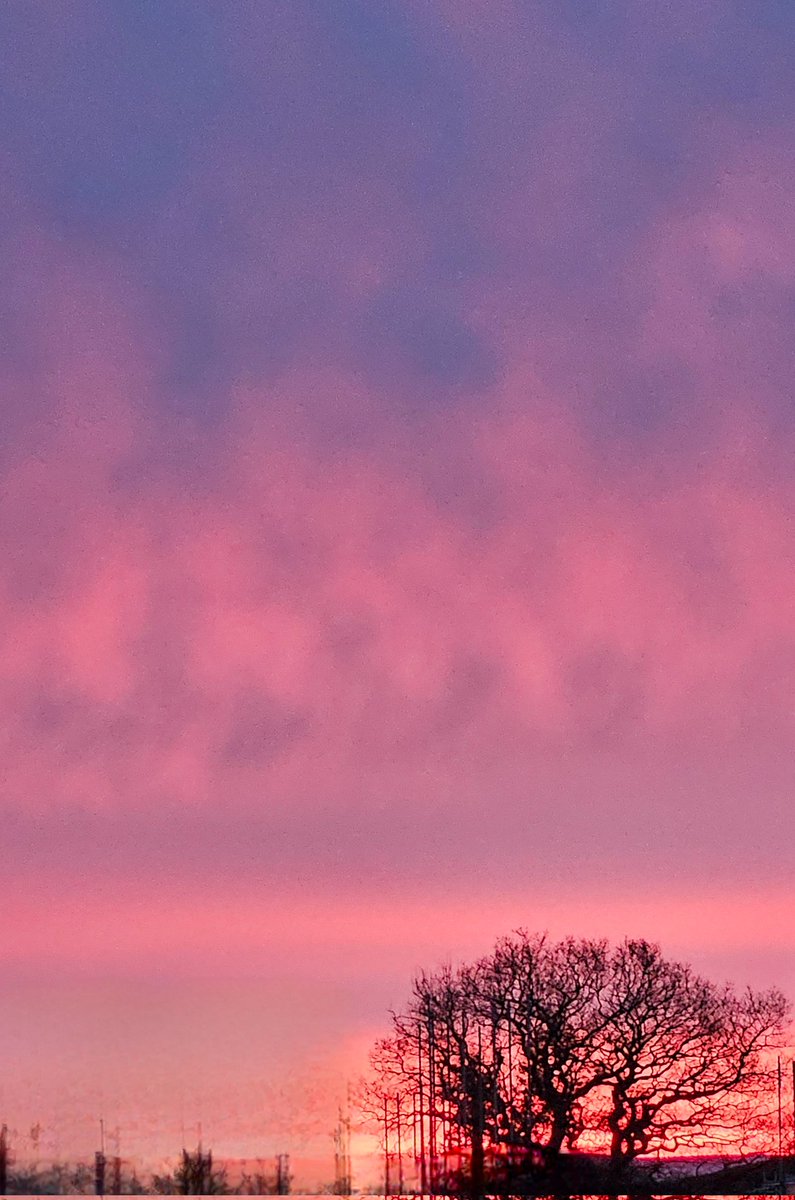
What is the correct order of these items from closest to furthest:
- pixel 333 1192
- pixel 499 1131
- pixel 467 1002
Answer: pixel 499 1131 < pixel 467 1002 < pixel 333 1192

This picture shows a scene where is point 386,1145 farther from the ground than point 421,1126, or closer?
closer

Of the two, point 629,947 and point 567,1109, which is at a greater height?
point 629,947

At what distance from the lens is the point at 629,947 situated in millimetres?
75062

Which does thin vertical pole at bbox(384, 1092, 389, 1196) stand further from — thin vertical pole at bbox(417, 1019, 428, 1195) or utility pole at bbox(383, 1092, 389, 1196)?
thin vertical pole at bbox(417, 1019, 428, 1195)

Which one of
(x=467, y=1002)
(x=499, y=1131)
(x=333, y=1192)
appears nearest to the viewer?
(x=499, y=1131)

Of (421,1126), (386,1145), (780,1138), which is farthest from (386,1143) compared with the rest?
(780,1138)

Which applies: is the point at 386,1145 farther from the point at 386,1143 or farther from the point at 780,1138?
the point at 780,1138

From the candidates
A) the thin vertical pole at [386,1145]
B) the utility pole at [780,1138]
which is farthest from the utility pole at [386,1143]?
the utility pole at [780,1138]

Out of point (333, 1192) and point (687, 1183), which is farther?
point (333, 1192)

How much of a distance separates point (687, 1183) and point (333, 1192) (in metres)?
16.4

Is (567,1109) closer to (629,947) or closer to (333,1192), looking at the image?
(629,947)

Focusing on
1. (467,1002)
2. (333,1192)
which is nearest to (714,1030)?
(467,1002)

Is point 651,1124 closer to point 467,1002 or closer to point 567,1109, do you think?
point 567,1109

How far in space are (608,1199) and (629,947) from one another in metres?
8.87
